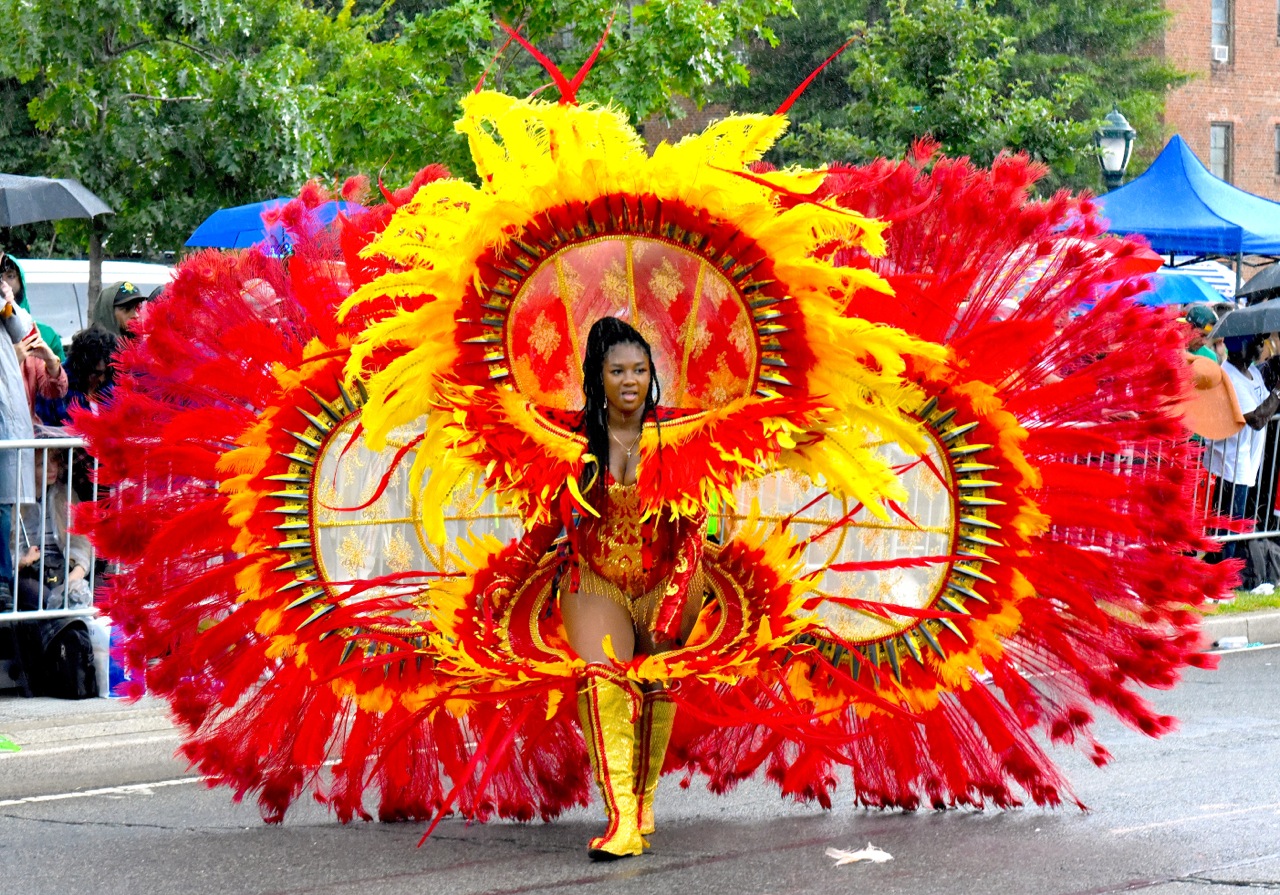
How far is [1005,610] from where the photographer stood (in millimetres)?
5457

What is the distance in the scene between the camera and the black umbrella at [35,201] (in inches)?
348

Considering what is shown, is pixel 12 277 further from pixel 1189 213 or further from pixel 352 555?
pixel 1189 213

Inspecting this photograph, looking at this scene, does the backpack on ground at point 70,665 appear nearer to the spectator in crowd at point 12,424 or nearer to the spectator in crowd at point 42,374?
the spectator in crowd at point 12,424

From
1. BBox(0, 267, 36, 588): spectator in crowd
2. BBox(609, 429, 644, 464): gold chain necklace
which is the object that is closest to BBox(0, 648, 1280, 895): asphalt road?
BBox(609, 429, 644, 464): gold chain necklace

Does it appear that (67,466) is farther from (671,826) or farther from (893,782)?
(893,782)

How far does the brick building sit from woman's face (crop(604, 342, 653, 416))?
1190 inches

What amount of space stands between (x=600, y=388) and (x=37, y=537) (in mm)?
3705

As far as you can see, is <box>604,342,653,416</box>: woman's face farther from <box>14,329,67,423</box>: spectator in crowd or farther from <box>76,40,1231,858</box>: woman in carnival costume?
<box>14,329,67,423</box>: spectator in crowd

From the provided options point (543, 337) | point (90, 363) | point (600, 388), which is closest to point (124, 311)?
point (90, 363)

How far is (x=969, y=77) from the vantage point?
1842 cm

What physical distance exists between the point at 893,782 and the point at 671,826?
0.71 metres

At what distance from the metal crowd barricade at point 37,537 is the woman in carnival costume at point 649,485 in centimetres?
193

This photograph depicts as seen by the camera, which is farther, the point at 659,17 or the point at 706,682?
the point at 659,17

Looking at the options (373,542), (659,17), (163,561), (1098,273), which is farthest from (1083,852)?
(659,17)
